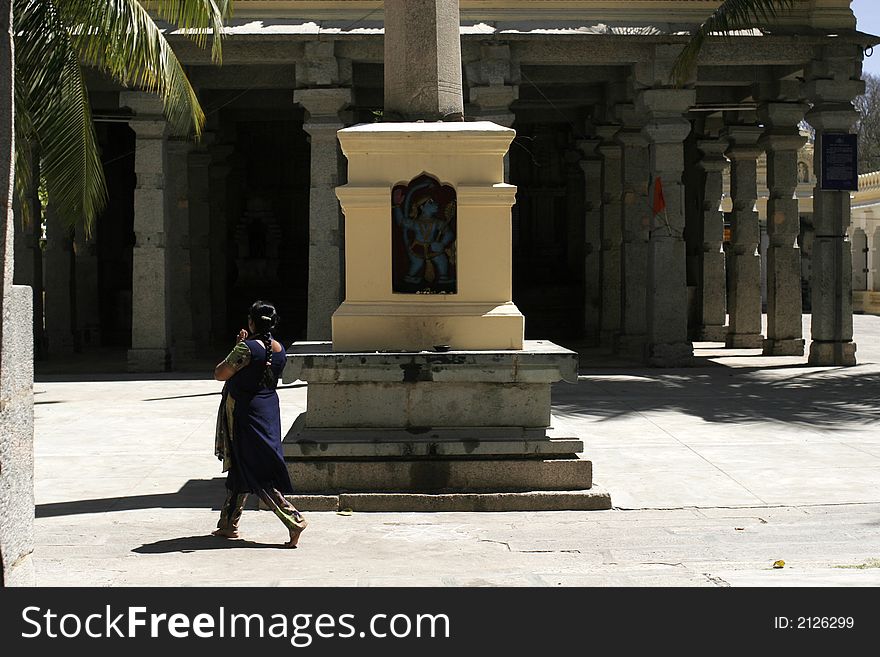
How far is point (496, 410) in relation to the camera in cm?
864

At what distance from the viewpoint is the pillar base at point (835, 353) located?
62.3 ft

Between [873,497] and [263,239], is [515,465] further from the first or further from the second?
[263,239]

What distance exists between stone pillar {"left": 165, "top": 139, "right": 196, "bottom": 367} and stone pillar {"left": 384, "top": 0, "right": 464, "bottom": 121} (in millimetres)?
11926

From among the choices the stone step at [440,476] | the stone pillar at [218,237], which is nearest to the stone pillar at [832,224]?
the stone step at [440,476]

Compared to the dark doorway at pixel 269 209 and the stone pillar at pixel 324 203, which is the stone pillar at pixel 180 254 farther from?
the dark doorway at pixel 269 209

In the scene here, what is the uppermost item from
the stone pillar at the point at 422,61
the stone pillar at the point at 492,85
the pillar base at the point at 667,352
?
the stone pillar at the point at 492,85

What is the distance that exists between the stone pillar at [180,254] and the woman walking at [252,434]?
13542mm

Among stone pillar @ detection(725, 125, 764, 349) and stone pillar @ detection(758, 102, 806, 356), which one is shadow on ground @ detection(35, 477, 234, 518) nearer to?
stone pillar @ detection(758, 102, 806, 356)

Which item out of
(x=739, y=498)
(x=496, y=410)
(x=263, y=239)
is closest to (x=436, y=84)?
(x=496, y=410)

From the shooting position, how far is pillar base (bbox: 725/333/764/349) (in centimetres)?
2373

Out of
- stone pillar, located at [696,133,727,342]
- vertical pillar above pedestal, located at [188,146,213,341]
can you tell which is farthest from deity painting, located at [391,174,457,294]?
stone pillar, located at [696,133,727,342]

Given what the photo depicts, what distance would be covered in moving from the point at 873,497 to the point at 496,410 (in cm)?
284

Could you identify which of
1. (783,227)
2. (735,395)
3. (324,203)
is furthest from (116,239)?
(735,395)

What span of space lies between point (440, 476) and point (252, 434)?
5.73 ft
